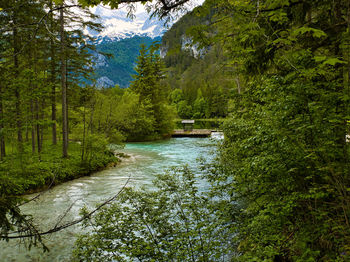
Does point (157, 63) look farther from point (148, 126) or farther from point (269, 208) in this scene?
point (269, 208)

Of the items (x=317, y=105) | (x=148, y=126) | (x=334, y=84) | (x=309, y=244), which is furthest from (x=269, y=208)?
(x=148, y=126)

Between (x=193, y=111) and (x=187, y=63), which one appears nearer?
(x=193, y=111)

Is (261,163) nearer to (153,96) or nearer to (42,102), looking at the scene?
(42,102)

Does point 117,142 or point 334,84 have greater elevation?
point 334,84

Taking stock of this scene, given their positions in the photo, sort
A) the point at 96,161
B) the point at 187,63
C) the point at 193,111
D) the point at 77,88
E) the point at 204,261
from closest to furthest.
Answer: the point at 204,261, the point at 96,161, the point at 77,88, the point at 193,111, the point at 187,63

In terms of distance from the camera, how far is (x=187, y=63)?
416 feet

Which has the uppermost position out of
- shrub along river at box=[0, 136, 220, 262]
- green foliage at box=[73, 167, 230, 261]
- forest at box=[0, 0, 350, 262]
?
forest at box=[0, 0, 350, 262]

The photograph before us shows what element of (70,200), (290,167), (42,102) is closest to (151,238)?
(290,167)

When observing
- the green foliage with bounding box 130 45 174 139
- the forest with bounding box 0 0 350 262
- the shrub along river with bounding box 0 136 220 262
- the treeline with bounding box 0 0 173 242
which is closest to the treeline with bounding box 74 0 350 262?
the forest with bounding box 0 0 350 262

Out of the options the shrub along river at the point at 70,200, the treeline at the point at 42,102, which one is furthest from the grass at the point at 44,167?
the shrub along river at the point at 70,200

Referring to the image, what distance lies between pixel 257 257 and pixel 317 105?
2058mm

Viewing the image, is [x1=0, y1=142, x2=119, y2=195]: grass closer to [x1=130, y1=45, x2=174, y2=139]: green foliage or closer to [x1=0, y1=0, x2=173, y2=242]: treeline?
[x1=0, y1=0, x2=173, y2=242]: treeline

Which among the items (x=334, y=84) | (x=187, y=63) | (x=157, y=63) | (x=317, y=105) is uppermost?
(x=187, y=63)

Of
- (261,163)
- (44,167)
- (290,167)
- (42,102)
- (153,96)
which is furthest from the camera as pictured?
(153,96)
